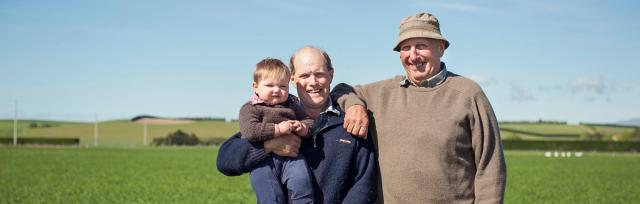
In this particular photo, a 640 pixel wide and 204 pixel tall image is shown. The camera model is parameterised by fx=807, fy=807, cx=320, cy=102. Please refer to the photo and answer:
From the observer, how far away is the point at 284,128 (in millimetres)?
4203

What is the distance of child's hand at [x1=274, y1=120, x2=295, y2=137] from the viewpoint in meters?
4.20

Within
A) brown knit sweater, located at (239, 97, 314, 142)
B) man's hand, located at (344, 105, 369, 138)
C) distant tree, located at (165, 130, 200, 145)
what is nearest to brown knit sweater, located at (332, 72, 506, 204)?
man's hand, located at (344, 105, 369, 138)

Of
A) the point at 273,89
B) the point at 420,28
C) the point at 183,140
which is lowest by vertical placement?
the point at 183,140

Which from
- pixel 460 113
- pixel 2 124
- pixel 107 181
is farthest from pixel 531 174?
pixel 2 124

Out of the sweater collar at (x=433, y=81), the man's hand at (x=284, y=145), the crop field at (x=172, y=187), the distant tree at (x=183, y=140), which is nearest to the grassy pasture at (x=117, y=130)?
the distant tree at (x=183, y=140)

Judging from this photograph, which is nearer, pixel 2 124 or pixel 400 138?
pixel 400 138

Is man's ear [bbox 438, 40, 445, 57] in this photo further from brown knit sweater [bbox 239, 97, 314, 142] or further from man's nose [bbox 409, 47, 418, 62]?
brown knit sweater [bbox 239, 97, 314, 142]

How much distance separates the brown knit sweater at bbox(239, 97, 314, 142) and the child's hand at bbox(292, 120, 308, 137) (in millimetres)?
46

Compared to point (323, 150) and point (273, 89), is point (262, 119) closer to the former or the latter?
point (273, 89)

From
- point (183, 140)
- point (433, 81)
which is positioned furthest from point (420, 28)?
point (183, 140)

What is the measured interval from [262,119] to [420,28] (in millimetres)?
1025

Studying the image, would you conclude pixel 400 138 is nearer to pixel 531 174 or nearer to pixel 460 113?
pixel 460 113

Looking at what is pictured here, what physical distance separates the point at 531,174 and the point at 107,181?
1547 centimetres

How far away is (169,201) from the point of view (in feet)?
56.2
